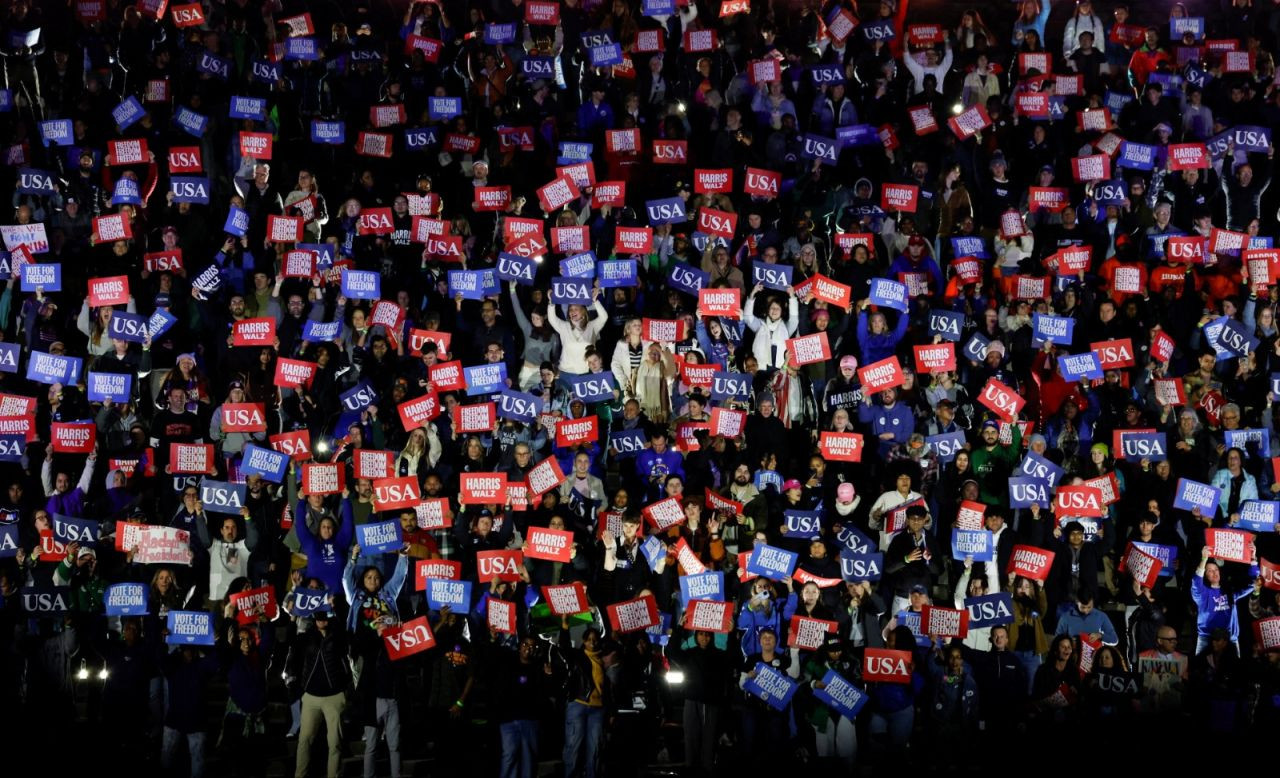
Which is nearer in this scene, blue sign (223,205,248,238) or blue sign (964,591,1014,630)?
blue sign (964,591,1014,630)

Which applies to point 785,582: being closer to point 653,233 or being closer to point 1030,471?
point 1030,471

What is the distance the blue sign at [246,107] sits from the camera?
1900 cm

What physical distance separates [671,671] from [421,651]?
6.71 ft

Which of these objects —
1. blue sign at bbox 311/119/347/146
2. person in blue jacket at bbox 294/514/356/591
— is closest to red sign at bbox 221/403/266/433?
person in blue jacket at bbox 294/514/356/591

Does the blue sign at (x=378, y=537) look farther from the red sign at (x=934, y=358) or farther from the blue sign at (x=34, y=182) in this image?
the blue sign at (x=34, y=182)

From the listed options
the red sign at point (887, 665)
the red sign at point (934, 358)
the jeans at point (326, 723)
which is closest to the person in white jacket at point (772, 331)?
the red sign at point (934, 358)

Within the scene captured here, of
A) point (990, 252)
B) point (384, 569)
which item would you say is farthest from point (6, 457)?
point (990, 252)

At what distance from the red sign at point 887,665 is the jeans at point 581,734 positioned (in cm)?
218

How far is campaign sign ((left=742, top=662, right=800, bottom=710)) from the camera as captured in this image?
13.9 m

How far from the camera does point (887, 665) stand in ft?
46.0

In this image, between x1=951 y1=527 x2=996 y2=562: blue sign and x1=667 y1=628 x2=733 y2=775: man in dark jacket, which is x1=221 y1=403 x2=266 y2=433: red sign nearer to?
x1=667 y1=628 x2=733 y2=775: man in dark jacket

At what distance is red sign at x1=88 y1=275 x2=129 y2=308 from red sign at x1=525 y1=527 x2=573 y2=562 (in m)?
5.12

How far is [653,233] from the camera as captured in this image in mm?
18266

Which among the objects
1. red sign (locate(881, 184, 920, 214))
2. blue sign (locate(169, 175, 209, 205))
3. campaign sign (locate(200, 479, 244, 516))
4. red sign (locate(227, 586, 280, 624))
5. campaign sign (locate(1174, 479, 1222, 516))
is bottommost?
red sign (locate(227, 586, 280, 624))
